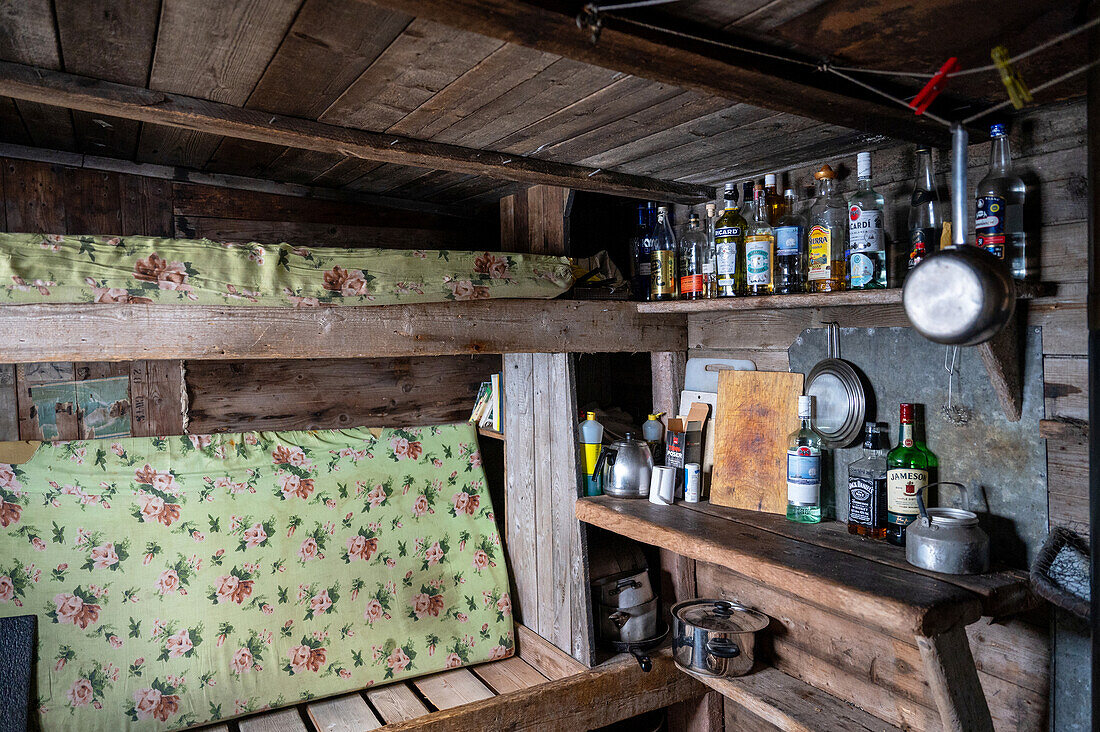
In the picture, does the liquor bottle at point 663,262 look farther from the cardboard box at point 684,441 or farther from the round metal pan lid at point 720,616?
the round metal pan lid at point 720,616

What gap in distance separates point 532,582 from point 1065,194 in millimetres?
1711

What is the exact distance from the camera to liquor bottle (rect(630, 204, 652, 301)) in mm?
2143

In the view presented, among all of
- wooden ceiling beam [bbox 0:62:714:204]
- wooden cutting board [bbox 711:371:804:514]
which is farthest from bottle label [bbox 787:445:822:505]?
wooden ceiling beam [bbox 0:62:714:204]

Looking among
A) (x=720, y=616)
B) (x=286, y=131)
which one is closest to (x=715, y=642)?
(x=720, y=616)

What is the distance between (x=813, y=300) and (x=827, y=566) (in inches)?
21.5

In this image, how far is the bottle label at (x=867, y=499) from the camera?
1572 millimetres

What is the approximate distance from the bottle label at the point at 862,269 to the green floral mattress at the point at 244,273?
76cm

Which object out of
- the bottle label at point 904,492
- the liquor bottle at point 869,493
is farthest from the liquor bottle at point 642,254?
the bottle label at point 904,492

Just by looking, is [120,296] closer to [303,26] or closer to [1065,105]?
[303,26]

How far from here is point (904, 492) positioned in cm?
152

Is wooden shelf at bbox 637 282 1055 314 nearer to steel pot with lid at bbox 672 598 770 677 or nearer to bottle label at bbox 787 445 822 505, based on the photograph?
bottle label at bbox 787 445 822 505

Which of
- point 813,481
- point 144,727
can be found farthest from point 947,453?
point 144,727

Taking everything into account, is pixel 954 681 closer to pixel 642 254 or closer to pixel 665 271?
pixel 665 271

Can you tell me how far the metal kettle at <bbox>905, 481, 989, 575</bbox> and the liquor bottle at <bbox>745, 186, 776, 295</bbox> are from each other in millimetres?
627
